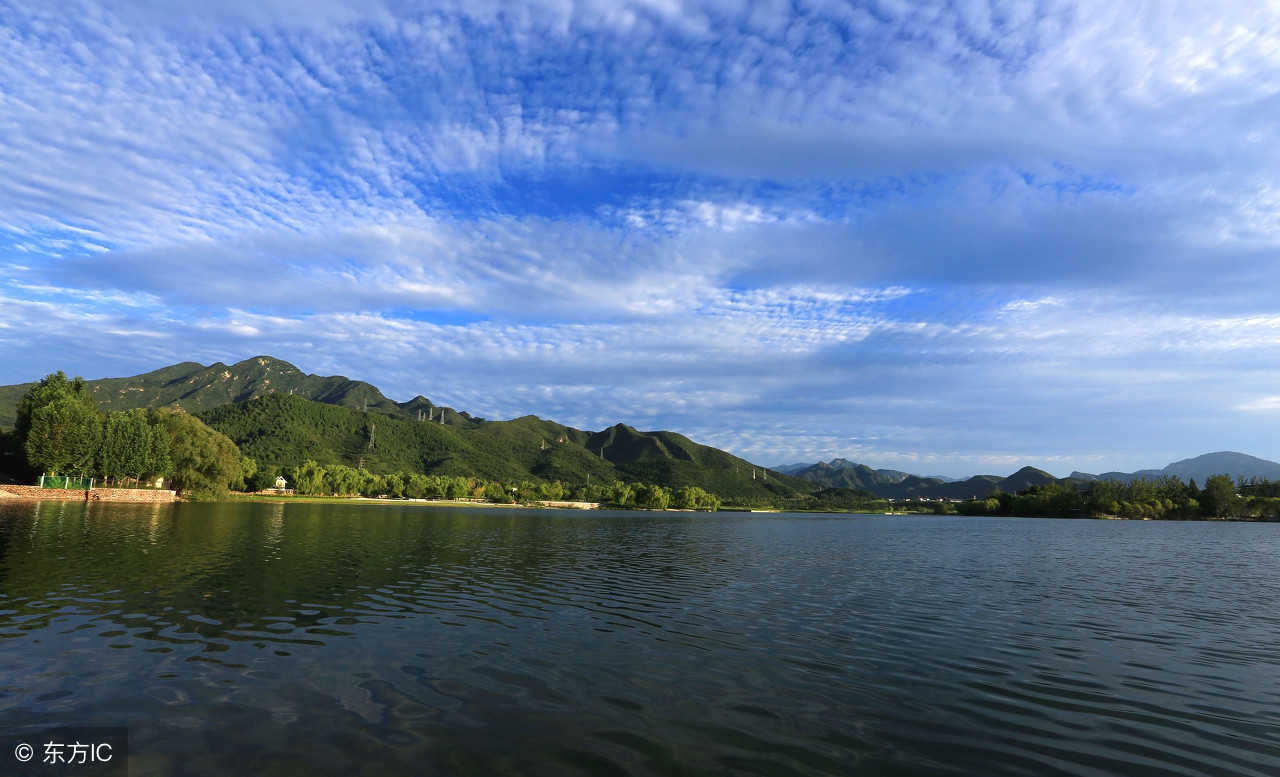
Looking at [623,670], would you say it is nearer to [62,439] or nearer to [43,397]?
[62,439]

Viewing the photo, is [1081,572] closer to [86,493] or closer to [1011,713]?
[1011,713]

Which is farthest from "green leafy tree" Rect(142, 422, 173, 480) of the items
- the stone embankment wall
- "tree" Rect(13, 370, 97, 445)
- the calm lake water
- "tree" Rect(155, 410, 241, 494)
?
the calm lake water

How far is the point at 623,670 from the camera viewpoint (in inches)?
750

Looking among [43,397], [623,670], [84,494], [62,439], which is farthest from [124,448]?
[623,670]

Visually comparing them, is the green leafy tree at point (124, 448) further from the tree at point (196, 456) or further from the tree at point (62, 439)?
the tree at point (196, 456)

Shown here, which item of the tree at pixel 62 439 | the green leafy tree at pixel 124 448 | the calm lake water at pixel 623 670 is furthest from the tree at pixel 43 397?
the calm lake water at pixel 623 670

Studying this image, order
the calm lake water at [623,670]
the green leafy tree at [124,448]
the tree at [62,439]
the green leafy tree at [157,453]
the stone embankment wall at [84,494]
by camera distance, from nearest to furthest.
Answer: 1. the calm lake water at [623,670]
2. the stone embankment wall at [84,494]
3. the tree at [62,439]
4. the green leafy tree at [124,448]
5. the green leafy tree at [157,453]

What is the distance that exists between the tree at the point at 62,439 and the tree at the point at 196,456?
12744 millimetres

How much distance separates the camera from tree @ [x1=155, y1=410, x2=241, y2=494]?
130 meters

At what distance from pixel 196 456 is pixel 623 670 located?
483ft

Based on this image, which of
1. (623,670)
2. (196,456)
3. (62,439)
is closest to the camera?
(623,670)

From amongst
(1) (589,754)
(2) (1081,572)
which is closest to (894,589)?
(2) (1081,572)

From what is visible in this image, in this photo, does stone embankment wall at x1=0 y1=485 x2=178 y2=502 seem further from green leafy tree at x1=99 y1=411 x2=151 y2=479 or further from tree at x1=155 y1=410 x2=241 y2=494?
tree at x1=155 y1=410 x2=241 y2=494

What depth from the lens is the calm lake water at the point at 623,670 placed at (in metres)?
12.8
